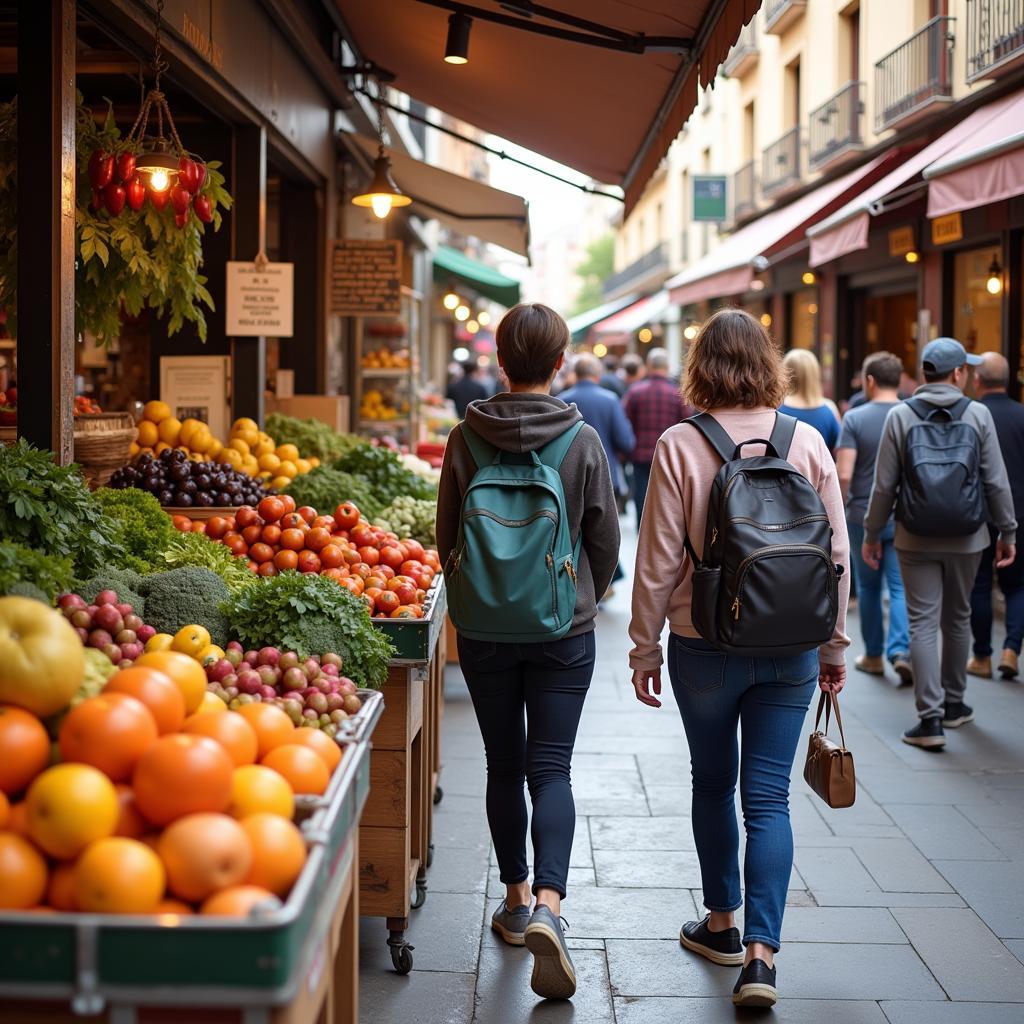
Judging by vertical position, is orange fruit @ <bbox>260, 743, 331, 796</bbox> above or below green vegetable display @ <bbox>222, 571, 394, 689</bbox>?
below

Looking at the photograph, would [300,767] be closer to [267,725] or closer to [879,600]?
[267,725]

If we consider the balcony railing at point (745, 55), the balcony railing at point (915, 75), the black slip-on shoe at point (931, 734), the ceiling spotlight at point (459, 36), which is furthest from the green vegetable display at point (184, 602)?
the balcony railing at point (745, 55)

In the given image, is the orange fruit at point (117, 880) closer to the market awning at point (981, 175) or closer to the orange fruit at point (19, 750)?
the orange fruit at point (19, 750)

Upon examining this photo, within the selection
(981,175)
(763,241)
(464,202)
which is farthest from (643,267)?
(981,175)

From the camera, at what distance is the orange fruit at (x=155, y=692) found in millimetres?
2527

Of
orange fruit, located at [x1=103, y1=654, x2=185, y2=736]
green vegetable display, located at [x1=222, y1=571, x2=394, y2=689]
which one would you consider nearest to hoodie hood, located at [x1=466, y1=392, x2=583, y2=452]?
green vegetable display, located at [x1=222, y1=571, x2=394, y2=689]

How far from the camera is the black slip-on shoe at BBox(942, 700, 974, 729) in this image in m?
7.14

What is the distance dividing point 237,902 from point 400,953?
2.11m

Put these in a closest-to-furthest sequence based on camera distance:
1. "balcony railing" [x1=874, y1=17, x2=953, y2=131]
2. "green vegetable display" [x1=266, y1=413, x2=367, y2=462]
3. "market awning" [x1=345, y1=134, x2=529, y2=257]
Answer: "green vegetable display" [x1=266, y1=413, x2=367, y2=462], "market awning" [x1=345, y1=134, x2=529, y2=257], "balcony railing" [x1=874, y1=17, x2=953, y2=131]

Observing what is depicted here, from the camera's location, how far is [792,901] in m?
4.71

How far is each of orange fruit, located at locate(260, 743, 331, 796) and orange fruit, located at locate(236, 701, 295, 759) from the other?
0.21ft

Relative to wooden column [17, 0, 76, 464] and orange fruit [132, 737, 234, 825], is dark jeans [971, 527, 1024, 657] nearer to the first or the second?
wooden column [17, 0, 76, 464]

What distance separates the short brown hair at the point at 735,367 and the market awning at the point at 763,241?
35.3 ft

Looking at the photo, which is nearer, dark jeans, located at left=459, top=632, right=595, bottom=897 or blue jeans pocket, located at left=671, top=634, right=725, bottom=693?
blue jeans pocket, located at left=671, top=634, right=725, bottom=693
